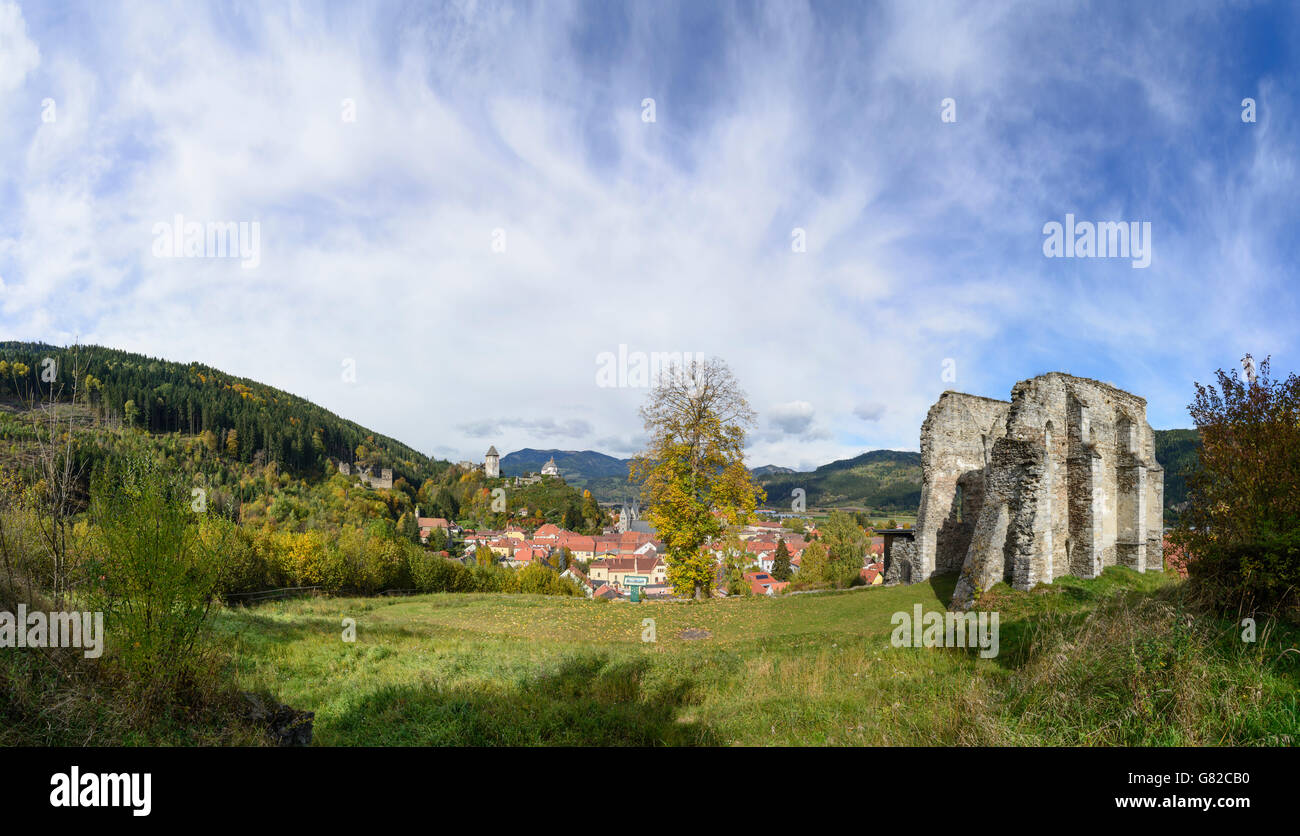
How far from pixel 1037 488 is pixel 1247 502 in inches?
308

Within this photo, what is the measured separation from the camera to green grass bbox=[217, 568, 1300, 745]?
4.81m

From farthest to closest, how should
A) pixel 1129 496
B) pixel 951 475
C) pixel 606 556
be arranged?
pixel 606 556
pixel 951 475
pixel 1129 496

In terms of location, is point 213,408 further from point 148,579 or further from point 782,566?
point 148,579

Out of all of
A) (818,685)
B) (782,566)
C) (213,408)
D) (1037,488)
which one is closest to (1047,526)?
(1037,488)

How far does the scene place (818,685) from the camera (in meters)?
8.06

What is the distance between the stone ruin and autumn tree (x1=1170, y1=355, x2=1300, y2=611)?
19.1ft

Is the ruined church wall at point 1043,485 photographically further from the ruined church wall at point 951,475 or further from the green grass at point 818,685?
the green grass at point 818,685

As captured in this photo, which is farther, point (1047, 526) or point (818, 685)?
point (1047, 526)

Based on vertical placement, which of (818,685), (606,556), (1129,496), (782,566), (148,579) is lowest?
(606,556)

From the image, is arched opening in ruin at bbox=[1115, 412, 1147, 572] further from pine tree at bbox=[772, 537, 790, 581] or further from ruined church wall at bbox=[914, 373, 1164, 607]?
pine tree at bbox=[772, 537, 790, 581]

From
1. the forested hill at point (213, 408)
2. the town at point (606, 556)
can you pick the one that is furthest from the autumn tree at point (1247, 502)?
the forested hill at point (213, 408)

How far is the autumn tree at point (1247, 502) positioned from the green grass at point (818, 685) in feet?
3.20

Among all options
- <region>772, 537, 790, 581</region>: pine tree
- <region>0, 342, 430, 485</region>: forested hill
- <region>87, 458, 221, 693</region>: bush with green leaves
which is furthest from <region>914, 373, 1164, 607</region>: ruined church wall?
<region>0, 342, 430, 485</region>: forested hill

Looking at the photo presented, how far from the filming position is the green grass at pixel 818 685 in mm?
4809
